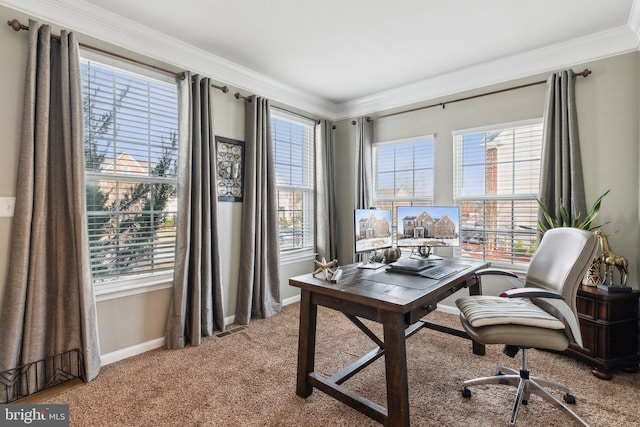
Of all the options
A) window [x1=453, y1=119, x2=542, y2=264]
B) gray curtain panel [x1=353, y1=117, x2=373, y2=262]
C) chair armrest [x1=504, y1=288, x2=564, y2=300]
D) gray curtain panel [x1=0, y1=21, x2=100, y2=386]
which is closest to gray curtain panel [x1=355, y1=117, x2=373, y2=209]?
gray curtain panel [x1=353, y1=117, x2=373, y2=262]

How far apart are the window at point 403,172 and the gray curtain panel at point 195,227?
2.17m

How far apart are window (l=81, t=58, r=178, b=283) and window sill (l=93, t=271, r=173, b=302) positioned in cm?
5

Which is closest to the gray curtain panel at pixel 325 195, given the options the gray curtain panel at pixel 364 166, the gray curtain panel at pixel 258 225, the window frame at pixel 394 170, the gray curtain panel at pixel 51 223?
the gray curtain panel at pixel 364 166

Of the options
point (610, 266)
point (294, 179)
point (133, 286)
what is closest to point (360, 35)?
point (294, 179)

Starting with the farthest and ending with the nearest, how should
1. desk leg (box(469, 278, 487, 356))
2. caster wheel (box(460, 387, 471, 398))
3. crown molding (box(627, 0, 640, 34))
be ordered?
desk leg (box(469, 278, 487, 356)) < crown molding (box(627, 0, 640, 34)) < caster wheel (box(460, 387, 471, 398))

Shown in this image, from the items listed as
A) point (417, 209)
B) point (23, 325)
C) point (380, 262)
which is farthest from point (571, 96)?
point (23, 325)

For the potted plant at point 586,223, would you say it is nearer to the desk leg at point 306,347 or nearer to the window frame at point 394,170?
the window frame at point 394,170

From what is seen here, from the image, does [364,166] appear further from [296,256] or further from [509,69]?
[509,69]

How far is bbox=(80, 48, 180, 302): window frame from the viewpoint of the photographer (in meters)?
2.35

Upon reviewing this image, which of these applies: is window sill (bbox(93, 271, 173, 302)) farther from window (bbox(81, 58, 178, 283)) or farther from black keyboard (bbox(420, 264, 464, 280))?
black keyboard (bbox(420, 264, 464, 280))

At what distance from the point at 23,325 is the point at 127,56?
6.77 feet

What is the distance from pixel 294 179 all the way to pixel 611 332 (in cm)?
325

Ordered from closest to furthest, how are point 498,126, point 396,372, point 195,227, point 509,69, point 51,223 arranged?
point 396,372 < point 51,223 < point 195,227 < point 509,69 < point 498,126

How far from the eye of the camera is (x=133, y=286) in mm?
2527
